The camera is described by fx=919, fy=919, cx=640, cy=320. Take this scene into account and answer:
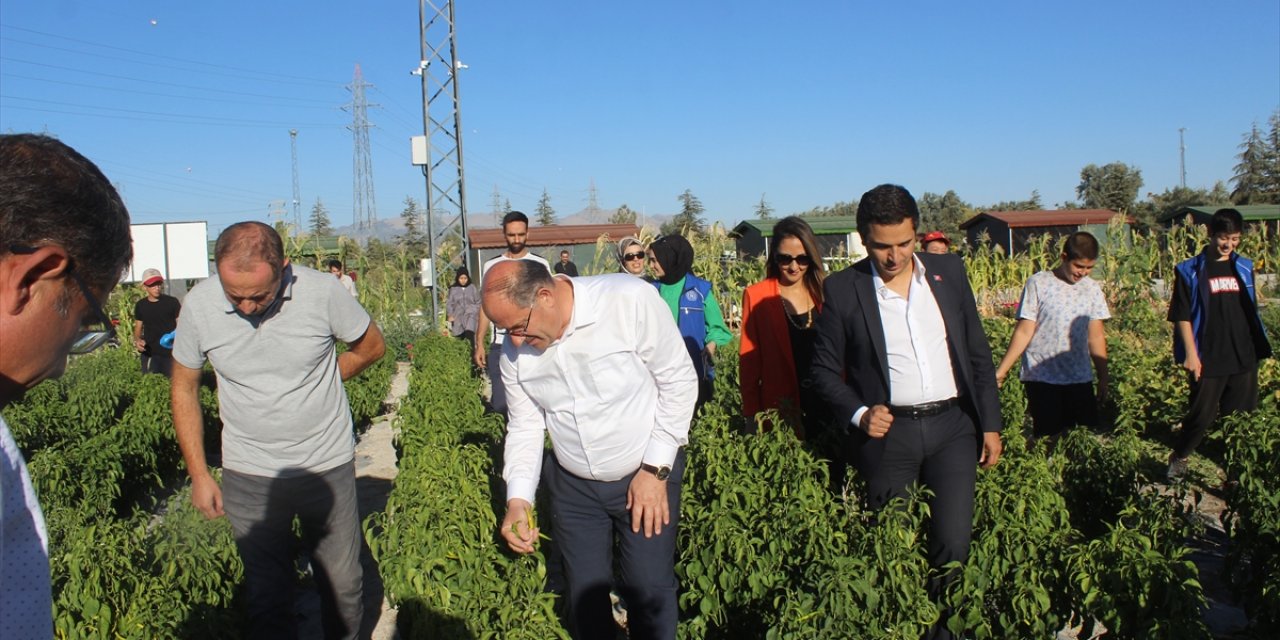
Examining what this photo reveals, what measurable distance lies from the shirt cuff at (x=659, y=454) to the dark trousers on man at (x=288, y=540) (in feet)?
4.59

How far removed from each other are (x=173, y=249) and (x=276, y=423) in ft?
49.3

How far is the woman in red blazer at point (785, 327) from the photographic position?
15.4 feet

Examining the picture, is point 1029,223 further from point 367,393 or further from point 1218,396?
point 1218,396

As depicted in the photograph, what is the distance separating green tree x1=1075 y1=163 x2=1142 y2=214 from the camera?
195ft

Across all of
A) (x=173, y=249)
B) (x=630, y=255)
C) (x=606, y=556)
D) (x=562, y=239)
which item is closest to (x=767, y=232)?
(x=562, y=239)

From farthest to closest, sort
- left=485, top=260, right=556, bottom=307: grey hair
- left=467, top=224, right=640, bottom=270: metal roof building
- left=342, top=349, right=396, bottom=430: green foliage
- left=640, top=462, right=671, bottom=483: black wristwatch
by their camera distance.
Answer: left=467, top=224, right=640, bottom=270: metal roof building < left=342, top=349, right=396, bottom=430: green foliage < left=640, top=462, right=671, bottom=483: black wristwatch < left=485, top=260, right=556, bottom=307: grey hair

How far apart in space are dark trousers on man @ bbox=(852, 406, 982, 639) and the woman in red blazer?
1132mm

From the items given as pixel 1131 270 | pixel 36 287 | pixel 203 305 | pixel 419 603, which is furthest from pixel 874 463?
pixel 1131 270

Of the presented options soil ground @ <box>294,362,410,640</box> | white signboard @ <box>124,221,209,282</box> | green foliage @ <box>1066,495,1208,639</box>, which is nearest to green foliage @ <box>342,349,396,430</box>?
soil ground @ <box>294,362,410,640</box>

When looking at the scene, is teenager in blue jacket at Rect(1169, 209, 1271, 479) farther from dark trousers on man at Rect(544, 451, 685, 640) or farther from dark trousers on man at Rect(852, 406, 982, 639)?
dark trousers on man at Rect(544, 451, 685, 640)

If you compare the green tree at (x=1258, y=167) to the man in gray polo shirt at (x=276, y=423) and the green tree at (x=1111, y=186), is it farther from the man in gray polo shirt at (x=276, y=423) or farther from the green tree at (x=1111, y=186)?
the man in gray polo shirt at (x=276, y=423)

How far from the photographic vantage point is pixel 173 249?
54.9ft

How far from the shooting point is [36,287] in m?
1.22

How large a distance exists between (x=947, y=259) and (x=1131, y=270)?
37.3ft
